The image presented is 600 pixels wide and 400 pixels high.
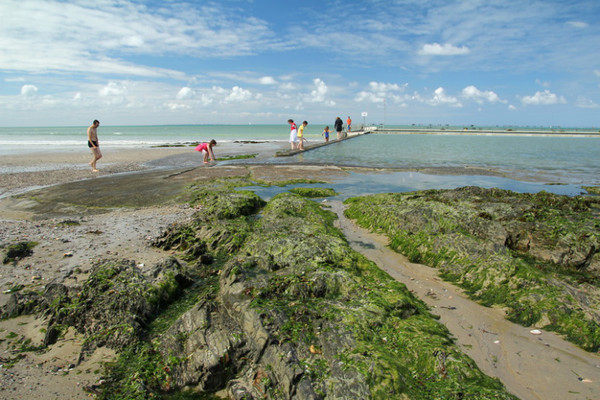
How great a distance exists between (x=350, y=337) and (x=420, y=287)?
2.03 metres

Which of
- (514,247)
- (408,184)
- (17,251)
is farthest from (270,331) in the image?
(408,184)

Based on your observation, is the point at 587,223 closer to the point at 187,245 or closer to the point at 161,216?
the point at 187,245

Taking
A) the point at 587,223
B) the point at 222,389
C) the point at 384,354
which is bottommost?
the point at 222,389

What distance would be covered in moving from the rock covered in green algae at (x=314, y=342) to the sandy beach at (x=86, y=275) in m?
0.51

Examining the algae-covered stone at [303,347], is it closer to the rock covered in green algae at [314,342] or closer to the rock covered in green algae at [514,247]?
the rock covered in green algae at [314,342]

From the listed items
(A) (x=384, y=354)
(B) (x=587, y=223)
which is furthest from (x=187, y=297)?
(B) (x=587, y=223)

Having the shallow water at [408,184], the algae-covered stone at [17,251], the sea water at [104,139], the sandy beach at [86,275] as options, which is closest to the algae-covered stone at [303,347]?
the sandy beach at [86,275]

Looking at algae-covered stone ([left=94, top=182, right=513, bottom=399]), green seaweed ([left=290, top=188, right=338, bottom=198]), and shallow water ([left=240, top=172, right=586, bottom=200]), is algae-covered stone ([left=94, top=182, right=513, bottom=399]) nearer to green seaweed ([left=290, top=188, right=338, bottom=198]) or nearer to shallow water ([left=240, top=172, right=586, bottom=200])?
green seaweed ([left=290, top=188, right=338, bottom=198])

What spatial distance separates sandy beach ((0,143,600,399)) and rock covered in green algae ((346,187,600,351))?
0.98 feet

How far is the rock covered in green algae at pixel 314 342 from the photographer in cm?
254

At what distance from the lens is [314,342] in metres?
2.87

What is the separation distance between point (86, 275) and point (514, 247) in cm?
669

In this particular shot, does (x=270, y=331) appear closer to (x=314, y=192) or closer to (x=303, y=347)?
(x=303, y=347)

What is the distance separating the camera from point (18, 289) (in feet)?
13.8
